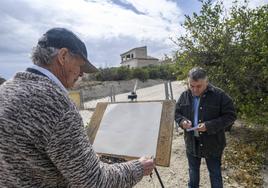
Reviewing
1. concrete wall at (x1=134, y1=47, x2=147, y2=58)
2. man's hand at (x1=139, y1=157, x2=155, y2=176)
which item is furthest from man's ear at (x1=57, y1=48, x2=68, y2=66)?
concrete wall at (x1=134, y1=47, x2=147, y2=58)

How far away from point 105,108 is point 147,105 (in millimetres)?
457

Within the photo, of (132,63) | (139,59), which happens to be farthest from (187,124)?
(132,63)

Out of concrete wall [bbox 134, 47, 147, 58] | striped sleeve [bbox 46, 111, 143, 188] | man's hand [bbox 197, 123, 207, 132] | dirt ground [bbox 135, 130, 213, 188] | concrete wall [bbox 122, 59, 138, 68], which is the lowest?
dirt ground [bbox 135, 130, 213, 188]

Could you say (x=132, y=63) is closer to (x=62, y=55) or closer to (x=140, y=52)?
(x=140, y=52)

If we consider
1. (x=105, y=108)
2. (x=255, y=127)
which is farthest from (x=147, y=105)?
(x=255, y=127)

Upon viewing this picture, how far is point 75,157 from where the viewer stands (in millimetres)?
1390

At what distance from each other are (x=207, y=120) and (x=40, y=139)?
268 centimetres

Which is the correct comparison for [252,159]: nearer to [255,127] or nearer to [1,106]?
[255,127]

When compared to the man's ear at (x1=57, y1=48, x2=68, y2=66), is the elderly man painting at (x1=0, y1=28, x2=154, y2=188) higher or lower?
lower

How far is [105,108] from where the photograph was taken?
10.7ft

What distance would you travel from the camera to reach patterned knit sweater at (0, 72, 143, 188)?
52.7 inches

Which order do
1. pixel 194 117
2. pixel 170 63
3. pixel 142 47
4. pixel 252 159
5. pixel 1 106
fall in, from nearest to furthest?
pixel 1 106, pixel 194 117, pixel 252 159, pixel 170 63, pixel 142 47

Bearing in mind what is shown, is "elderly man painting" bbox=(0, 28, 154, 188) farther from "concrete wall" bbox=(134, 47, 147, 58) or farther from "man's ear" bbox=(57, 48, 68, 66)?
"concrete wall" bbox=(134, 47, 147, 58)

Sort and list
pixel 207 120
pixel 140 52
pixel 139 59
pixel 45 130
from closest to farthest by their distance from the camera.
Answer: pixel 45 130 < pixel 207 120 < pixel 139 59 < pixel 140 52
